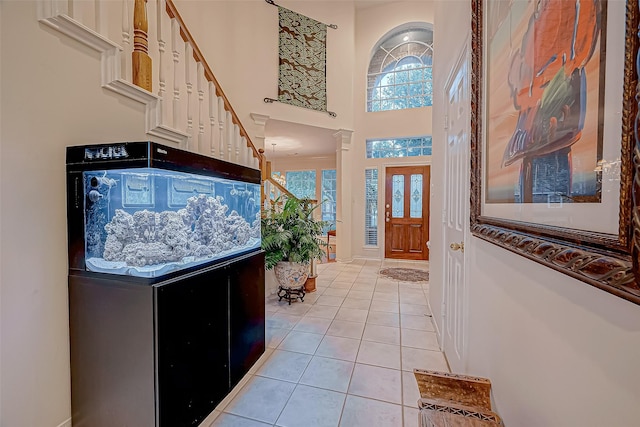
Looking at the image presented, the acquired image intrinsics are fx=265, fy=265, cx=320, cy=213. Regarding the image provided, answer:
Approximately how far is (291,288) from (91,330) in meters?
2.14

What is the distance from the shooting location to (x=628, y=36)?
426mm

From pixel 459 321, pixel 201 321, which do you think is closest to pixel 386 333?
pixel 459 321

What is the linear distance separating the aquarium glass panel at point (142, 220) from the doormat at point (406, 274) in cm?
362

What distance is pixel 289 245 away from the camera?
3109mm

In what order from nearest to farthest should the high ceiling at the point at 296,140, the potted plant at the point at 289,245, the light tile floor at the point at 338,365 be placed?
the light tile floor at the point at 338,365 → the potted plant at the point at 289,245 → the high ceiling at the point at 296,140

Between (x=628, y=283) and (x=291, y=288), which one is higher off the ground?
(x=628, y=283)

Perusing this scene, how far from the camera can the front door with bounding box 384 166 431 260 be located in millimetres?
5430

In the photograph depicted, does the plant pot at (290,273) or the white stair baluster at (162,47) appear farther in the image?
the plant pot at (290,273)

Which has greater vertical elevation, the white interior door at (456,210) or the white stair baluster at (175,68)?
the white stair baluster at (175,68)

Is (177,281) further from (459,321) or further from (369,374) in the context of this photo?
(459,321)

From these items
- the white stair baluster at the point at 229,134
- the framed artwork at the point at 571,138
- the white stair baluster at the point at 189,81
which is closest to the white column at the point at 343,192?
the white stair baluster at the point at 229,134

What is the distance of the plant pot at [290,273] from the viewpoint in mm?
3166

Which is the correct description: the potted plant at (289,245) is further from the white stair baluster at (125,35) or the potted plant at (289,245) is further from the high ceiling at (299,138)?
the high ceiling at (299,138)

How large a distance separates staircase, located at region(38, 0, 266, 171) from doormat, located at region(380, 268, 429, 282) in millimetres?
2938
